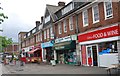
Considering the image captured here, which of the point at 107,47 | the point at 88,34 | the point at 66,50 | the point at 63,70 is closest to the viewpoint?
the point at 63,70

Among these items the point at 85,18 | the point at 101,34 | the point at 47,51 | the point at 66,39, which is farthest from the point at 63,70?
the point at 47,51

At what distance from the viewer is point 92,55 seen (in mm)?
20406

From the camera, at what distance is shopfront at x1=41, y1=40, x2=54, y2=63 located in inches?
A: 1275

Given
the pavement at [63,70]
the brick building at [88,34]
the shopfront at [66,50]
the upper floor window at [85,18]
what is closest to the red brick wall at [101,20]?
the brick building at [88,34]

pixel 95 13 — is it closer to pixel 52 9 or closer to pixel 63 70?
pixel 63 70

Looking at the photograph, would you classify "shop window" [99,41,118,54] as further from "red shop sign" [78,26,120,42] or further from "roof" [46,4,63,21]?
"roof" [46,4,63,21]

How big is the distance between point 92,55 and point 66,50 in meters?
6.98

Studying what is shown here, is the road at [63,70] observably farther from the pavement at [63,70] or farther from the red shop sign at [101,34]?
the red shop sign at [101,34]

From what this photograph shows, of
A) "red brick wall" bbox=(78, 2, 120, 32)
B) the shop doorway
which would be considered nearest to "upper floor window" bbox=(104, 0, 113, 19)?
"red brick wall" bbox=(78, 2, 120, 32)

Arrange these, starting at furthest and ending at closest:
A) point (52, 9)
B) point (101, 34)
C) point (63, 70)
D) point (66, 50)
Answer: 1. point (52, 9)
2. point (66, 50)
3. point (101, 34)
4. point (63, 70)

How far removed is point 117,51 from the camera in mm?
16656

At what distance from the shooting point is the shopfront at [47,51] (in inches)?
1275

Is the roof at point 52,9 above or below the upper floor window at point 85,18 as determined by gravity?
above

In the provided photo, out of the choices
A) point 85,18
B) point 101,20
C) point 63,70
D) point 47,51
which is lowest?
point 63,70
